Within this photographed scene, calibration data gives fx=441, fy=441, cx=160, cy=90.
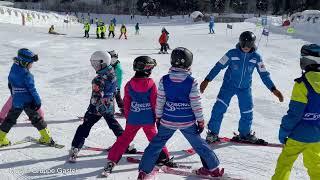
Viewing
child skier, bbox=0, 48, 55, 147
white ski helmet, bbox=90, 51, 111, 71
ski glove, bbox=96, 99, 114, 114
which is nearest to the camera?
white ski helmet, bbox=90, 51, 111, 71

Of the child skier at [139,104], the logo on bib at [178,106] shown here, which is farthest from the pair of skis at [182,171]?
the logo on bib at [178,106]

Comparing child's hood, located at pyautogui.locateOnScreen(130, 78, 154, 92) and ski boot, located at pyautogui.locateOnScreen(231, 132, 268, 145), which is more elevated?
child's hood, located at pyautogui.locateOnScreen(130, 78, 154, 92)

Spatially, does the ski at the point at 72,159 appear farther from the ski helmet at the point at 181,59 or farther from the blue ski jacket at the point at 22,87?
the ski helmet at the point at 181,59

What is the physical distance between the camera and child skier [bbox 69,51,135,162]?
5725 millimetres

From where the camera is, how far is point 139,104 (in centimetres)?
541

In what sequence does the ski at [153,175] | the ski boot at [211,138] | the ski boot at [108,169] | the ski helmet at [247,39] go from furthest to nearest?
the ski boot at [211,138], the ski helmet at [247,39], the ski boot at [108,169], the ski at [153,175]

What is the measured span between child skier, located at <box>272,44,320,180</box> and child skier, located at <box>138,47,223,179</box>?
963 mm

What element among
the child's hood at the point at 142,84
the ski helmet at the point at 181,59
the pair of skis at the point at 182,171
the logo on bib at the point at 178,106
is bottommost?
the pair of skis at the point at 182,171

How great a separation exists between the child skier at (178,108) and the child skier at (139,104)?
0.95 feet

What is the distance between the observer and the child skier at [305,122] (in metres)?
4.36

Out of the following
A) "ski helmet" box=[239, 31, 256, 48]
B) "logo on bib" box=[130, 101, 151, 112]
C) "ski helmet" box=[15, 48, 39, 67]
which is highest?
"ski helmet" box=[239, 31, 256, 48]

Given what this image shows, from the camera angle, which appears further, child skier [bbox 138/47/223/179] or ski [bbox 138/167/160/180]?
ski [bbox 138/167/160/180]

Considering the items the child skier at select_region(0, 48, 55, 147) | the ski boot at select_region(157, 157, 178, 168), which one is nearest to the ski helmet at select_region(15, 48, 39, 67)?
the child skier at select_region(0, 48, 55, 147)

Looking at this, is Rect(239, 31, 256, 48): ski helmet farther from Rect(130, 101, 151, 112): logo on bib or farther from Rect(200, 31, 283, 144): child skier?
Rect(130, 101, 151, 112): logo on bib
